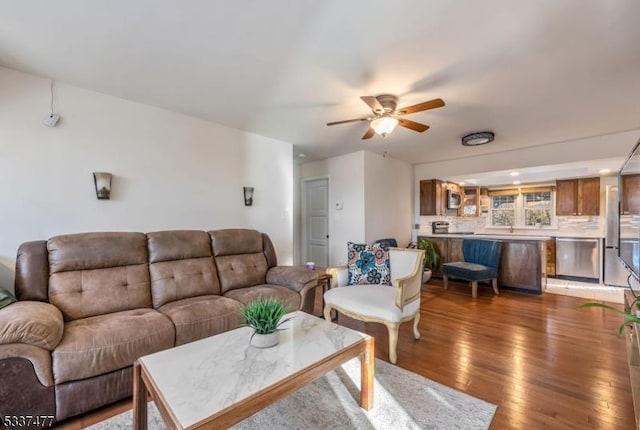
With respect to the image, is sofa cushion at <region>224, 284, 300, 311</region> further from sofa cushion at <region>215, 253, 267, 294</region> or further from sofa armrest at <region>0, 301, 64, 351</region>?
sofa armrest at <region>0, 301, 64, 351</region>

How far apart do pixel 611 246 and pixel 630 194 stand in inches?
151

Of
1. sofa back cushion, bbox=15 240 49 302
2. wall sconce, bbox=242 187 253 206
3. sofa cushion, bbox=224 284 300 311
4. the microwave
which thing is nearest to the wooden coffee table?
sofa cushion, bbox=224 284 300 311

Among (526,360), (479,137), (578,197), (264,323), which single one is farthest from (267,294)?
(578,197)

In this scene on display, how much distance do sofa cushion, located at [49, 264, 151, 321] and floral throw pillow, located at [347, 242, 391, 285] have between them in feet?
6.48

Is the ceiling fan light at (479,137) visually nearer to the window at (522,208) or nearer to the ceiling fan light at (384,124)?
the ceiling fan light at (384,124)

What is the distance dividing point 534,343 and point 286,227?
317 centimetres

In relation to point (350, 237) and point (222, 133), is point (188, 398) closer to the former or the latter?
point (222, 133)

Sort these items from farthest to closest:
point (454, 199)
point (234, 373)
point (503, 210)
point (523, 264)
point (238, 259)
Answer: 1. point (503, 210)
2. point (454, 199)
3. point (523, 264)
4. point (238, 259)
5. point (234, 373)

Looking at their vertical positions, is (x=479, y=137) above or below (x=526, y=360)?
above

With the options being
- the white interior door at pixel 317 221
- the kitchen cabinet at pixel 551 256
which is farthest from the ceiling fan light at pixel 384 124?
the kitchen cabinet at pixel 551 256

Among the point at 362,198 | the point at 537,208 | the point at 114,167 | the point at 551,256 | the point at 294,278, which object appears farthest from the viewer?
the point at 537,208

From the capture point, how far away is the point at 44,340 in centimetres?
164

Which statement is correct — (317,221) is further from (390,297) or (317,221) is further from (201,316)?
(201,316)

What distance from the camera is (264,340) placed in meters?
1.68
